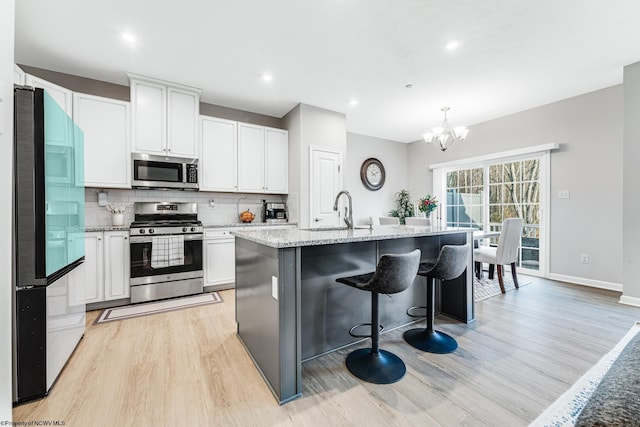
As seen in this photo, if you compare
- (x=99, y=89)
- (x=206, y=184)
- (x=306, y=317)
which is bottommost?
(x=306, y=317)

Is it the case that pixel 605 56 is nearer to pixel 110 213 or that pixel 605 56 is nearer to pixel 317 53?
pixel 317 53

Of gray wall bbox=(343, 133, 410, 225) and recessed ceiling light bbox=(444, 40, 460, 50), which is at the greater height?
recessed ceiling light bbox=(444, 40, 460, 50)

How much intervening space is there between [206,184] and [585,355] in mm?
4133

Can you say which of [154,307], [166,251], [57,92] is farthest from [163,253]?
[57,92]

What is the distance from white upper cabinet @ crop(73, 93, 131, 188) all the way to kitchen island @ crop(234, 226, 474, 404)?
2108 millimetres

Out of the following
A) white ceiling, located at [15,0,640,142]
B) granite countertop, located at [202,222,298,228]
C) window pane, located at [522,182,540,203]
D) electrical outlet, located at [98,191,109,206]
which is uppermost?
white ceiling, located at [15,0,640,142]

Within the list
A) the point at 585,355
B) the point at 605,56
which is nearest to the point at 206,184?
the point at 585,355

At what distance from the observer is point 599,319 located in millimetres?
2492

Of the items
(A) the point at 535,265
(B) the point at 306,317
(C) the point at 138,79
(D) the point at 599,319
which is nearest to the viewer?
(B) the point at 306,317

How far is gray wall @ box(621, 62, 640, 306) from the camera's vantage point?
284 cm

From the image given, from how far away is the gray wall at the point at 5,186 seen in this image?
914mm

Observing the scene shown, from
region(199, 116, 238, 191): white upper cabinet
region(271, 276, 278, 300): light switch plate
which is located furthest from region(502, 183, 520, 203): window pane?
region(271, 276, 278, 300): light switch plate

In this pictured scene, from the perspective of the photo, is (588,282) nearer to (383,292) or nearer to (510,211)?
(510,211)

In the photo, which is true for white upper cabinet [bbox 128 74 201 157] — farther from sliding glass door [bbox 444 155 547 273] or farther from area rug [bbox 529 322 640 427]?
sliding glass door [bbox 444 155 547 273]
